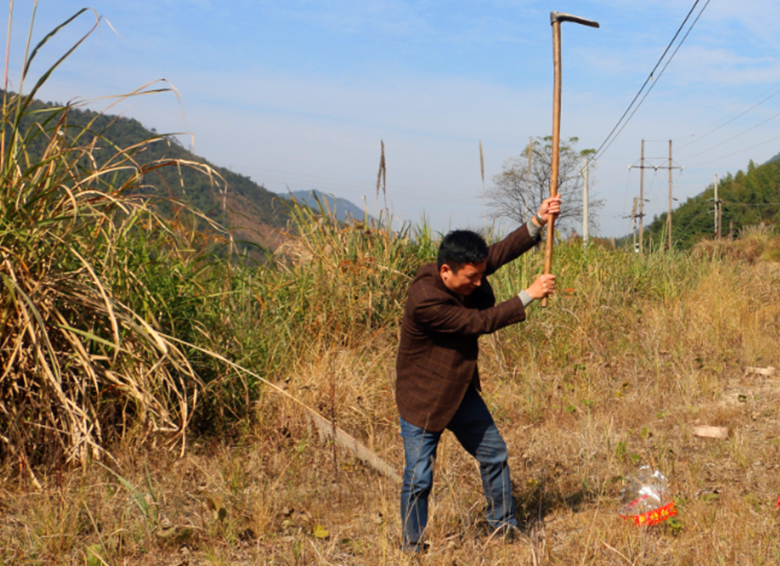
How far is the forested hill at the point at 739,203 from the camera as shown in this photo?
259 ft

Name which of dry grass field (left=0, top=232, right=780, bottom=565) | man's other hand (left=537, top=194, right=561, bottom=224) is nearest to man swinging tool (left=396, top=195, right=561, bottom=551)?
dry grass field (left=0, top=232, right=780, bottom=565)

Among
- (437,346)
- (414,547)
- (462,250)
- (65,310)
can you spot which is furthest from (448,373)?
(65,310)

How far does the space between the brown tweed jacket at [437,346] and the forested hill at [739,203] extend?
260 ft

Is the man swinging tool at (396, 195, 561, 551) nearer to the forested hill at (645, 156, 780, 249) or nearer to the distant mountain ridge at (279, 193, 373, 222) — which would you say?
the distant mountain ridge at (279, 193, 373, 222)

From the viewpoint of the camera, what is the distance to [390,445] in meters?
4.59

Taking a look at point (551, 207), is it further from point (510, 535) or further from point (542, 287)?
point (510, 535)

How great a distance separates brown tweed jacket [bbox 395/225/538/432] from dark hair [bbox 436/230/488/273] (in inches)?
6.9

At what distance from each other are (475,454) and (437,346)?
1.93 ft

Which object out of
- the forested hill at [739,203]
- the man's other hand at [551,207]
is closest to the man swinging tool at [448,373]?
the man's other hand at [551,207]

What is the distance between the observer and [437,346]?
10.2 feet

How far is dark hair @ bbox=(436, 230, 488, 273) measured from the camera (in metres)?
2.89

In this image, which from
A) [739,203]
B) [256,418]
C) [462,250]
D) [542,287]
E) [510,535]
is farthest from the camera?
[739,203]

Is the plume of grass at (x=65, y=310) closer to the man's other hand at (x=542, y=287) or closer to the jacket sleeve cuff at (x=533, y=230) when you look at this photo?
the man's other hand at (x=542, y=287)

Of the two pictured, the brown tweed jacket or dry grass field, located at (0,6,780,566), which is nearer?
the brown tweed jacket
